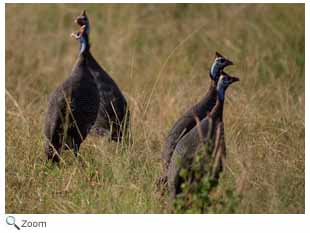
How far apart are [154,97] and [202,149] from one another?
9.02ft

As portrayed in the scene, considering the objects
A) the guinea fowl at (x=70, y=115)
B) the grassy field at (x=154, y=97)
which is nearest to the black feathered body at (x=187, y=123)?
the grassy field at (x=154, y=97)

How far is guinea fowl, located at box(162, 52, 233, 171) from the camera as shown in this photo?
6.45 metres

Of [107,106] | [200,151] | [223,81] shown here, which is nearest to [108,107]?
[107,106]

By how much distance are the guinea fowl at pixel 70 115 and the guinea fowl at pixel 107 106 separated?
0.28m

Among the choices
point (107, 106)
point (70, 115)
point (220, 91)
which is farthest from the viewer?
Answer: point (107, 106)

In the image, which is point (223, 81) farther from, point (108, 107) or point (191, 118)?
point (108, 107)

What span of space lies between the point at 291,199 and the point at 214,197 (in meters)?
0.63

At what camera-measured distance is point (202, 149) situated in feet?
18.5

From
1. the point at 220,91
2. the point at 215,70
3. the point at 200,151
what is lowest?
the point at 200,151

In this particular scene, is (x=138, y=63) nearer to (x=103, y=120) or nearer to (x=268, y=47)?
(x=268, y=47)

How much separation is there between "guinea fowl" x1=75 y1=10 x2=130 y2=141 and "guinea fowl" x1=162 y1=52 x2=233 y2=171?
821 millimetres

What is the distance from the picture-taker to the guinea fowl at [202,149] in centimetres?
557

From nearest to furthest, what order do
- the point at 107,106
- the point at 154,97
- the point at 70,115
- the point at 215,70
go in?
the point at 215,70 < the point at 70,115 < the point at 107,106 < the point at 154,97

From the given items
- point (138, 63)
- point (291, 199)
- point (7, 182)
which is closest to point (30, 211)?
point (7, 182)
